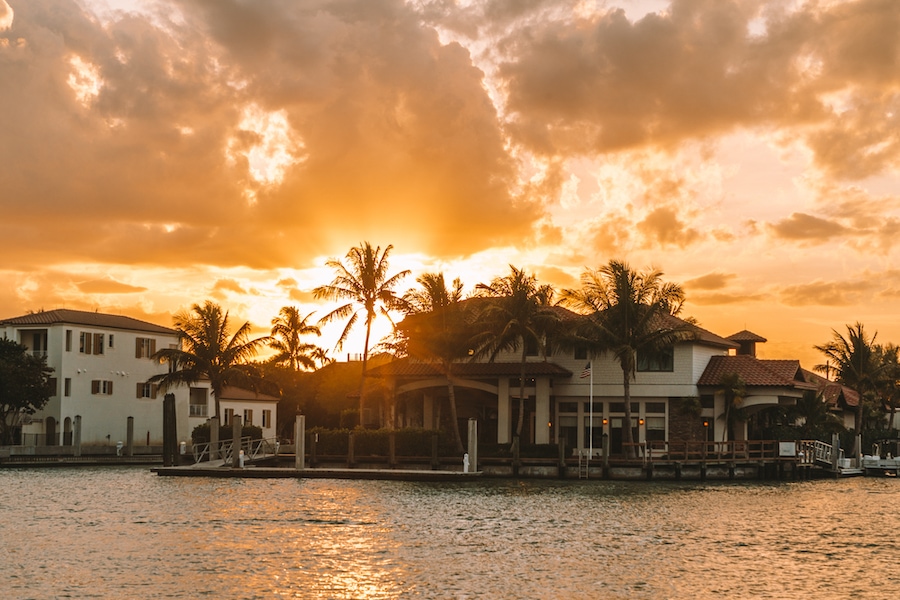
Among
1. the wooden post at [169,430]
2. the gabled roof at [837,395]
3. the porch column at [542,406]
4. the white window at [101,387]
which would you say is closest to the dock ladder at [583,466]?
the porch column at [542,406]

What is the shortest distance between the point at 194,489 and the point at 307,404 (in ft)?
178

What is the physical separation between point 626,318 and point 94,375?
136 feet

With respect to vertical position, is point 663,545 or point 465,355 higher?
point 465,355

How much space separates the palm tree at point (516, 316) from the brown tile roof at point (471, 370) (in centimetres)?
172

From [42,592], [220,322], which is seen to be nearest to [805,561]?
[42,592]

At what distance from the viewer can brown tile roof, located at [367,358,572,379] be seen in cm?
6512

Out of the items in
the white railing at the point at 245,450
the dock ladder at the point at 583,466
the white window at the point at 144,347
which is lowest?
the dock ladder at the point at 583,466

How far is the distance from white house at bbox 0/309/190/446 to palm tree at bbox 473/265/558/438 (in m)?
29.8

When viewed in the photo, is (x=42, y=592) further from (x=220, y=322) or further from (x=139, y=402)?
(x=139, y=402)

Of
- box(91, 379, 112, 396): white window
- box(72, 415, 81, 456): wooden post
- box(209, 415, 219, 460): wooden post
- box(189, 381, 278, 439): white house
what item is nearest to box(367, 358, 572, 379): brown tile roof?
box(209, 415, 219, 460): wooden post

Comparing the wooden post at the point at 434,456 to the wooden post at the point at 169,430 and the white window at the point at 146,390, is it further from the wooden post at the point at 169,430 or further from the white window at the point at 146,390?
the white window at the point at 146,390

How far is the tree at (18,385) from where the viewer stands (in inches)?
2803

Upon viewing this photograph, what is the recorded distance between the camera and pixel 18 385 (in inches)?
2815

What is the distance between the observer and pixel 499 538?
1307 inches
